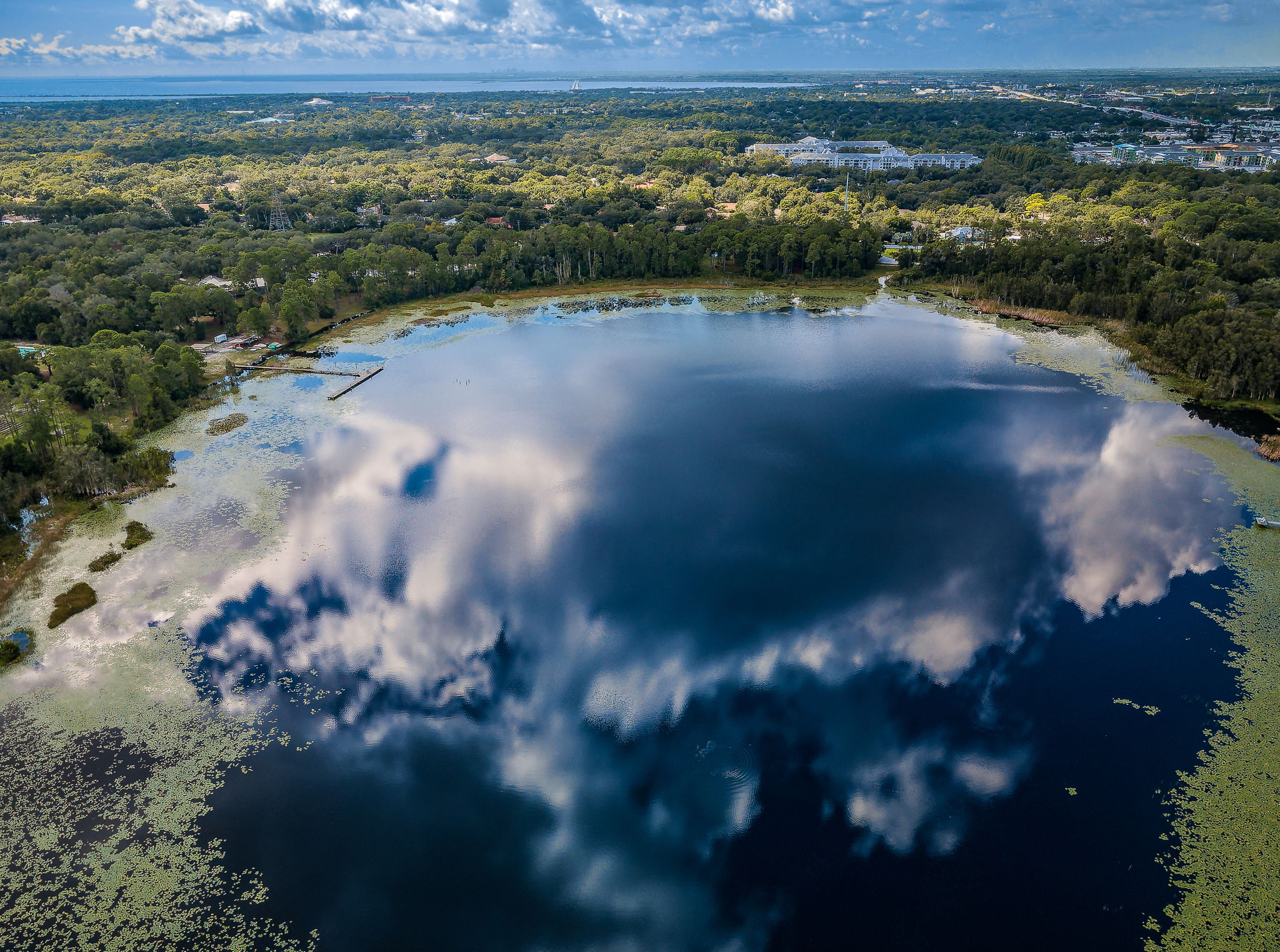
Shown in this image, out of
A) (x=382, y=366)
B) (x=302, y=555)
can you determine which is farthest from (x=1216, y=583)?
(x=382, y=366)

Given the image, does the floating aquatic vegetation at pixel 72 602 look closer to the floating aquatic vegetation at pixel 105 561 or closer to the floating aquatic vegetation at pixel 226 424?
the floating aquatic vegetation at pixel 105 561

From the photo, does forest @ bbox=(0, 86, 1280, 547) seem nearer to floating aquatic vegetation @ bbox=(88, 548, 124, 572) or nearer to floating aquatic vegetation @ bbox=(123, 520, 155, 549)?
floating aquatic vegetation @ bbox=(123, 520, 155, 549)

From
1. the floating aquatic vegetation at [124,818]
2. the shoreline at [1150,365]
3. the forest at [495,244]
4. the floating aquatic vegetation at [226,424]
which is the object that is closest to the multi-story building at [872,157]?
the forest at [495,244]

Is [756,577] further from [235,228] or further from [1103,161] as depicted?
[1103,161]

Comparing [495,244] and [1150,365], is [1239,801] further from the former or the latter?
[495,244]

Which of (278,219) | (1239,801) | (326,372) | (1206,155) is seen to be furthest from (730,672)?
(1206,155)

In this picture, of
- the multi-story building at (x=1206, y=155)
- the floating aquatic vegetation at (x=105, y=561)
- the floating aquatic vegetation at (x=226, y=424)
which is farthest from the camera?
the multi-story building at (x=1206, y=155)

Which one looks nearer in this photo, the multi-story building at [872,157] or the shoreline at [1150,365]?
the shoreline at [1150,365]
